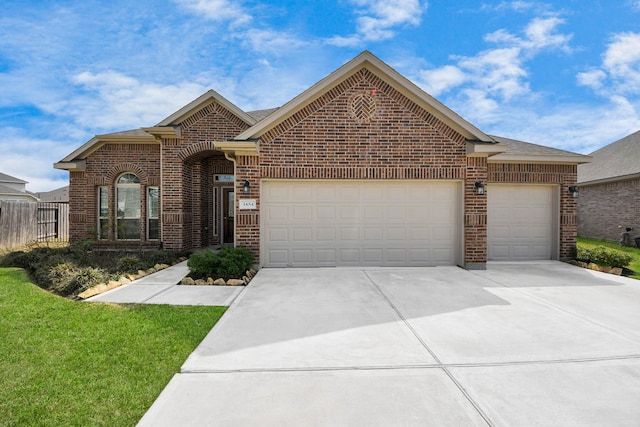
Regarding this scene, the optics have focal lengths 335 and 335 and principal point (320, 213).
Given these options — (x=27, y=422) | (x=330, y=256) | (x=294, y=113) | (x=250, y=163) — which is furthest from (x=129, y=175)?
(x=27, y=422)

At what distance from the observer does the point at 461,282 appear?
7.48m

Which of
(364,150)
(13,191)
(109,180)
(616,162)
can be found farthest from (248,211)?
(13,191)

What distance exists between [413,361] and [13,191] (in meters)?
32.8

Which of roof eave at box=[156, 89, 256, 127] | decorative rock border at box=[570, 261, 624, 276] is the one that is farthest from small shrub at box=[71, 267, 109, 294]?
decorative rock border at box=[570, 261, 624, 276]

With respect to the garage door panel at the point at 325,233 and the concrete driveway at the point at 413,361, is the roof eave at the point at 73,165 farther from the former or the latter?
the concrete driveway at the point at 413,361

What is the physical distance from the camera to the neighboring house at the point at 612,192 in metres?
14.9

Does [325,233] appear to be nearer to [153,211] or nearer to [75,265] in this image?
[75,265]

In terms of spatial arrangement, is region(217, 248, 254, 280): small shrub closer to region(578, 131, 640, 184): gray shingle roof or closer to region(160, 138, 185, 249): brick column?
region(160, 138, 185, 249): brick column

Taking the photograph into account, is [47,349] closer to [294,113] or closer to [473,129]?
[294,113]

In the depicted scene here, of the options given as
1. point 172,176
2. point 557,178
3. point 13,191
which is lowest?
point 557,178

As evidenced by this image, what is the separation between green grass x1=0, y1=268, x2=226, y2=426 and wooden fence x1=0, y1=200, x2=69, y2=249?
9.82 m

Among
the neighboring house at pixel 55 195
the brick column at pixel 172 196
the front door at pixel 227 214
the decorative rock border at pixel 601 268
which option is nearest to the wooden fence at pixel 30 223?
the brick column at pixel 172 196

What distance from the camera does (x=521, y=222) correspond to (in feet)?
34.3

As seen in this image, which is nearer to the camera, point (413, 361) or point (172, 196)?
point (413, 361)
